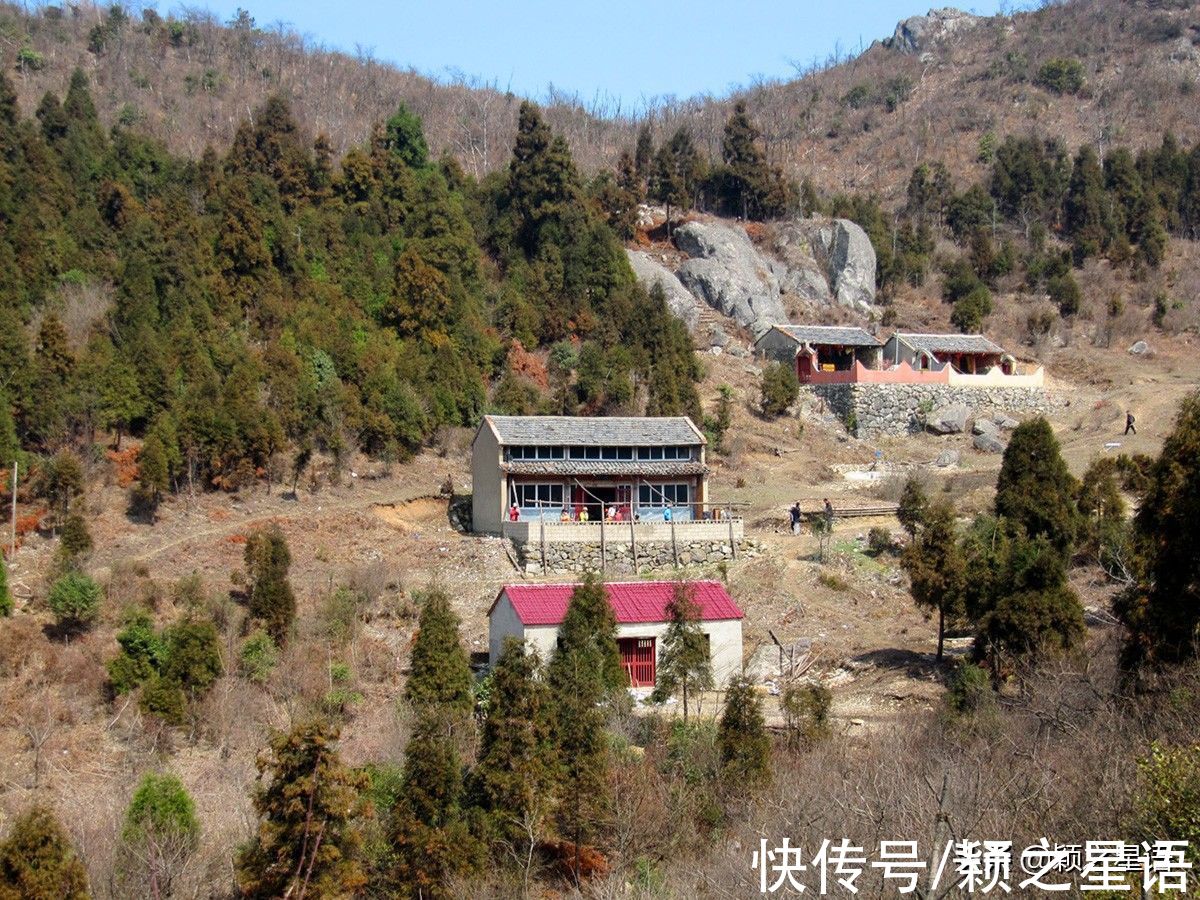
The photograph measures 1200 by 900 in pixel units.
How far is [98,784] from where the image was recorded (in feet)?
56.9

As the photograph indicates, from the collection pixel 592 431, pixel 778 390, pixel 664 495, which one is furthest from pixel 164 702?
pixel 778 390

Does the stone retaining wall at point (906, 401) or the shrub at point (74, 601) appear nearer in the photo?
the shrub at point (74, 601)

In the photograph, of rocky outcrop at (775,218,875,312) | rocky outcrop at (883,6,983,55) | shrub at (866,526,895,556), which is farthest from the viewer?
rocky outcrop at (883,6,983,55)

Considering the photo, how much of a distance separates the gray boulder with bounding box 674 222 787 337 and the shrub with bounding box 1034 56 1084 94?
41.2 metres

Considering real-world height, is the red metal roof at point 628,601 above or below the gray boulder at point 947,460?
below

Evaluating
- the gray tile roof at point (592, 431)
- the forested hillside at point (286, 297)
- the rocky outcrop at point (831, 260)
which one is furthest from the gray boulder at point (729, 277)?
the gray tile roof at point (592, 431)

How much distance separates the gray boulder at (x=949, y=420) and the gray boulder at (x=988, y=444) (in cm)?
161

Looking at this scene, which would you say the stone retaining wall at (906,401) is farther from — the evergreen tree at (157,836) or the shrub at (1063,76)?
the shrub at (1063,76)

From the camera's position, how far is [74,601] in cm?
2158

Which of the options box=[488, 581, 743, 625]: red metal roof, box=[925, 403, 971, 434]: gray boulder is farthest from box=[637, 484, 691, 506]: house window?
box=[925, 403, 971, 434]: gray boulder

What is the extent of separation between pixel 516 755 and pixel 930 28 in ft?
298

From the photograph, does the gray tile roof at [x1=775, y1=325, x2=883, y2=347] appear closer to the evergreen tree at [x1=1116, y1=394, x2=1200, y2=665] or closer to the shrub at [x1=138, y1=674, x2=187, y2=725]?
the evergreen tree at [x1=1116, y1=394, x2=1200, y2=665]

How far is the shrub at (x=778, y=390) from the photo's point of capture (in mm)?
38781

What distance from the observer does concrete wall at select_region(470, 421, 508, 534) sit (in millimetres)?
29266
